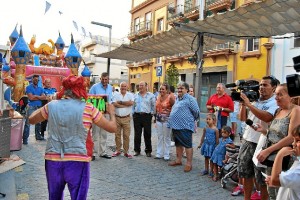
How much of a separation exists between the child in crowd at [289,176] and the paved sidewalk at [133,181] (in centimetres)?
239

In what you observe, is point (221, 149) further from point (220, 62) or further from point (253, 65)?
point (220, 62)

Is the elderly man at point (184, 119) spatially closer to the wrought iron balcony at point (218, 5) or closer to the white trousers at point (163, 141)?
the white trousers at point (163, 141)

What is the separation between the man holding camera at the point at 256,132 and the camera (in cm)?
417

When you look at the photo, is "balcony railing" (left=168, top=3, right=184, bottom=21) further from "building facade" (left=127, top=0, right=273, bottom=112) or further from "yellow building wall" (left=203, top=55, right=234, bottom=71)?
"yellow building wall" (left=203, top=55, right=234, bottom=71)

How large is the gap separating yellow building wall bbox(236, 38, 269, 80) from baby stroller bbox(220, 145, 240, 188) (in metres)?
16.3

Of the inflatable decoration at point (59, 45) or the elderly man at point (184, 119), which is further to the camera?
the inflatable decoration at point (59, 45)

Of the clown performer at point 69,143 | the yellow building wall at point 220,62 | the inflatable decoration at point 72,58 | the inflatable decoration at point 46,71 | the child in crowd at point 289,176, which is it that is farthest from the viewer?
the yellow building wall at point 220,62

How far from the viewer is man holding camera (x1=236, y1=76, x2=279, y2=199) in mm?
4168

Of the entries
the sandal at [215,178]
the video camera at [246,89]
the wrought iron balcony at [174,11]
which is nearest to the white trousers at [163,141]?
the sandal at [215,178]

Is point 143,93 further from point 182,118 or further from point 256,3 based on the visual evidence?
point 256,3

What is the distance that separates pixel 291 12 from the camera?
7.09m

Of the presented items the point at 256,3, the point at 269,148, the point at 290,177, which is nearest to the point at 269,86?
the point at 269,148

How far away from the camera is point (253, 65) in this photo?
2236 centimetres

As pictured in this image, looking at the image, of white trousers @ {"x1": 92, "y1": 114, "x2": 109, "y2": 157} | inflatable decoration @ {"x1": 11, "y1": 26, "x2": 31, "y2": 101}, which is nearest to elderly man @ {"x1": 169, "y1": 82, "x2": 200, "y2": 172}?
white trousers @ {"x1": 92, "y1": 114, "x2": 109, "y2": 157}
